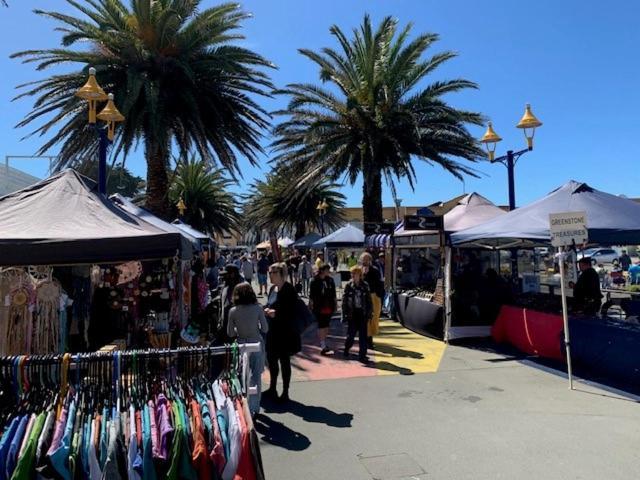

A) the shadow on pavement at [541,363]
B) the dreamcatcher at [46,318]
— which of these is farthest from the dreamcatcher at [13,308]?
the shadow on pavement at [541,363]

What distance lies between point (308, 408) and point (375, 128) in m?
11.7

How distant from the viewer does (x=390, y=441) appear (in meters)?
5.13

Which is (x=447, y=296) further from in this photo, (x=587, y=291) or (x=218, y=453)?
(x=218, y=453)

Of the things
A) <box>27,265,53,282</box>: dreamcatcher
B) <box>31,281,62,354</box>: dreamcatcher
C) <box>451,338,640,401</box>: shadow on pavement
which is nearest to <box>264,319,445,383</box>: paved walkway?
<box>451,338,640,401</box>: shadow on pavement

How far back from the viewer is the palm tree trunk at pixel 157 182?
49.2 ft

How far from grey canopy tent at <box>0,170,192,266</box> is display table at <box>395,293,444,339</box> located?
21.0 feet

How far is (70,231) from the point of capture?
4.96 meters

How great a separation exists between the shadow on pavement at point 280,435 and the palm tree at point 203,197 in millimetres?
27174

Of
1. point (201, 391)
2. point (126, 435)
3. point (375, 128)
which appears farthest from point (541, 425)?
point (375, 128)

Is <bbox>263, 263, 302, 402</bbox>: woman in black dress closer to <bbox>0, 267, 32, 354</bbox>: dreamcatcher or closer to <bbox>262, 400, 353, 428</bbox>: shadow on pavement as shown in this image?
<bbox>262, 400, 353, 428</bbox>: shadow on pavement

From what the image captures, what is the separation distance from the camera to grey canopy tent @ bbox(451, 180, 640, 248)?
812cm

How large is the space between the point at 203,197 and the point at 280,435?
29542 millimetres

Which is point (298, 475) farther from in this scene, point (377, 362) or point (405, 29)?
point (405, 29)

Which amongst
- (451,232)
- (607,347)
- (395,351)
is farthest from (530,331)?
(451,232)
